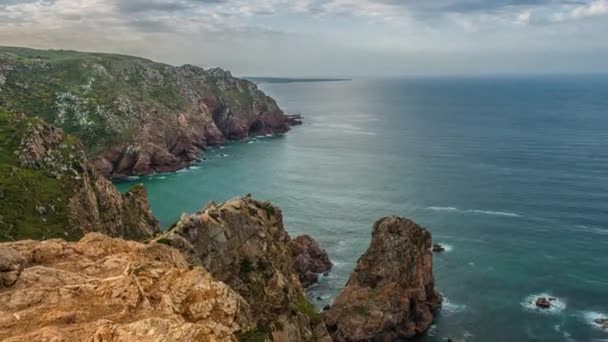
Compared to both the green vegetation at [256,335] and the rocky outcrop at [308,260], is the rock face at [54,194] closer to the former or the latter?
the rocky outcrop at [308,260]

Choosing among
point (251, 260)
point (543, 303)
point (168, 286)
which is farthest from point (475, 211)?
point (168, 286)

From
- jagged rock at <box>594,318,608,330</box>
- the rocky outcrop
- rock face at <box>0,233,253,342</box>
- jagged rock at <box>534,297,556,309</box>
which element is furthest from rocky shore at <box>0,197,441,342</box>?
jagged rock at <box>594,318,608,330</box>

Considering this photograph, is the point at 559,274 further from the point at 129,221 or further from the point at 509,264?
the point at 129,221

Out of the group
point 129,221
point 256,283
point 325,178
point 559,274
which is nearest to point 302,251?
point 129,221

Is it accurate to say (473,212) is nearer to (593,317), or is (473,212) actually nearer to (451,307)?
(451,307)

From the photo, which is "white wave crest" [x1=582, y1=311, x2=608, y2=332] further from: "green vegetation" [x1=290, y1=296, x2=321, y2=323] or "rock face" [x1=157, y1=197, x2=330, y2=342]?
"green vegetation" [x1=290, y1=296, x2=321, y2=323]

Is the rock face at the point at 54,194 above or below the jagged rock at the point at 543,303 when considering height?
above

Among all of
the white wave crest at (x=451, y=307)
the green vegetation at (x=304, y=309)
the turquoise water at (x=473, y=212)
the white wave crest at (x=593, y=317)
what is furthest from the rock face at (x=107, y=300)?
the white wave crest at (x=593, y=317)

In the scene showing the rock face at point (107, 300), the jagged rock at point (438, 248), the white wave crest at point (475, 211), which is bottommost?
the jagged rock at point (438, 248)
